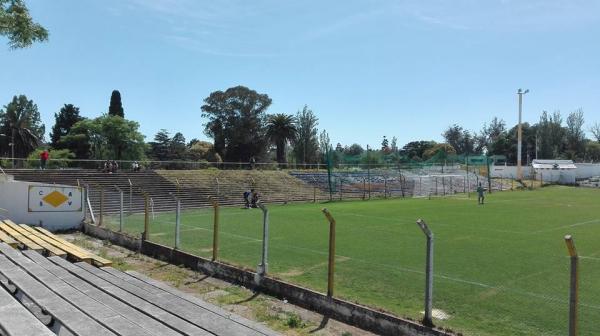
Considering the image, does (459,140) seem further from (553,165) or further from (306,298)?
(306,298)

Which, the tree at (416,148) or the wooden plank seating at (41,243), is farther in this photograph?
the tree at (416,148)

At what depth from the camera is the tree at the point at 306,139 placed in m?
74.4

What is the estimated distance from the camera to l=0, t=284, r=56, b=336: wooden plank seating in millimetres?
4203

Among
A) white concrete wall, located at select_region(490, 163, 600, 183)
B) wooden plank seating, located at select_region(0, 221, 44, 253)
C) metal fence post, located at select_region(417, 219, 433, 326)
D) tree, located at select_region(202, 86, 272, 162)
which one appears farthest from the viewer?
tree, located at select_region(202, 86, 272, 162)

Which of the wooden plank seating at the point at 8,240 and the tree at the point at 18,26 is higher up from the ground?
the tree at the point at 18,26

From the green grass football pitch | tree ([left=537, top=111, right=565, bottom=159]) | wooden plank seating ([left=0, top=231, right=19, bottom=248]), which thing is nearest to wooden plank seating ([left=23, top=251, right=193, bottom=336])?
wooden plank seating ([left=0, top=231, right=19, bottom=248])

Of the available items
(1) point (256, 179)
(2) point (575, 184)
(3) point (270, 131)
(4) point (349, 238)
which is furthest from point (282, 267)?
(2) point (575, 184)

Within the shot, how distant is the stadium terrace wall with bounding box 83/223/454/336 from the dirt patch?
13cm

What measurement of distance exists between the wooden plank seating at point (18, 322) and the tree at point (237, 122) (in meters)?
75.0

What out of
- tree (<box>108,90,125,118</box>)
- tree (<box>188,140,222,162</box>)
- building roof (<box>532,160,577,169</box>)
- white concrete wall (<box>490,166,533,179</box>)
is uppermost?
tree (<box>108,90,125,118</box>)

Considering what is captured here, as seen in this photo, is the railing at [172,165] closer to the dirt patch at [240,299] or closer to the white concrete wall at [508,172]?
the white concrete wall at [508,172]

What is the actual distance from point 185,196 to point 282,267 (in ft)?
79.6

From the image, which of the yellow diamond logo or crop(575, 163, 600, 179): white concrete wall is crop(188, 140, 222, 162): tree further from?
the yellow diamond logo

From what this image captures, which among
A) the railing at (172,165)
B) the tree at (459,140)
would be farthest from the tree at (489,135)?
the railing at (172,165)
